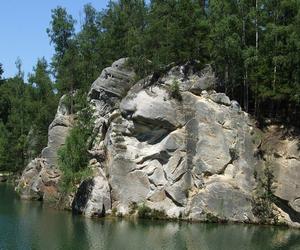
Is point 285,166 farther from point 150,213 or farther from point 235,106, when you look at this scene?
point 150,213

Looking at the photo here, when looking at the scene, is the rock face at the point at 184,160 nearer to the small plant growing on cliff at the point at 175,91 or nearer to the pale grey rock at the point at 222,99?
the pale grey rock at the point at 222,99

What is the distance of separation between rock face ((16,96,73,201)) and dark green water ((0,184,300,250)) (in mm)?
12320

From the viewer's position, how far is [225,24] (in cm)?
5466

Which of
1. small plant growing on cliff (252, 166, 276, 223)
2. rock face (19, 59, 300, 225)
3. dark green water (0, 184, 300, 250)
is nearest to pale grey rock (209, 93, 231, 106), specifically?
rock face (19, 59, 300, 225)

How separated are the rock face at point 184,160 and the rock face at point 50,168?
37.3 feet

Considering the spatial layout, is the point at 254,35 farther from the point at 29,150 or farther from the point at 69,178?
the point at 29,150

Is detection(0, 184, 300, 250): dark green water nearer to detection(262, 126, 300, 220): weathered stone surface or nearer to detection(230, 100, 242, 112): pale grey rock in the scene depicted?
detection(262, 126, 300, 220): weathered stone surface

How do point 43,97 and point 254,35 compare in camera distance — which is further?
point 43,97

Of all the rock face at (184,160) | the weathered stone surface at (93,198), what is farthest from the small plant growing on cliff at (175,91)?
the weathered stone surface at (93,198)

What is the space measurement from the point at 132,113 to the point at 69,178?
9755mm

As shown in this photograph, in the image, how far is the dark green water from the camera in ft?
127

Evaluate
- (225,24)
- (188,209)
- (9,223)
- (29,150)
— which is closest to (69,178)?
(9,223)

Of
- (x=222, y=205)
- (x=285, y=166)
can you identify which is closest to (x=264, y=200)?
(x=285, y=166)

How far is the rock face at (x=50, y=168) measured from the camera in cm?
6650
